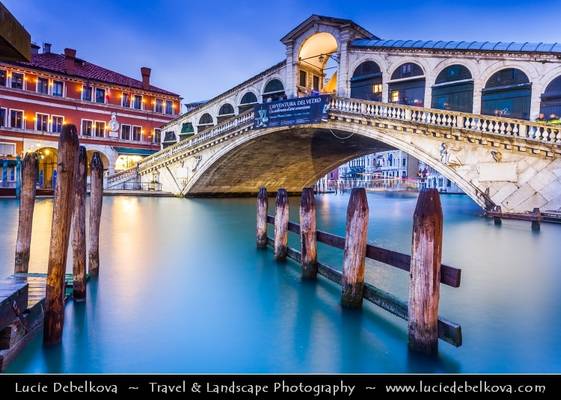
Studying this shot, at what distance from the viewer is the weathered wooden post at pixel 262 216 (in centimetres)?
705

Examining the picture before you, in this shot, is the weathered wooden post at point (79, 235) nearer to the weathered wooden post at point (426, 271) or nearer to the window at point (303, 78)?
the weathered wooden post at point (426, 271)

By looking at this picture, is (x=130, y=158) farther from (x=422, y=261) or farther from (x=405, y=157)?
(x=405, y=157)

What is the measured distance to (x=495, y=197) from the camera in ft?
43.1

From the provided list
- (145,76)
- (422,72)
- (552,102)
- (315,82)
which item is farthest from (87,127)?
(552,102)

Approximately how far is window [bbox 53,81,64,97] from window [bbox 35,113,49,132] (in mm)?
1597

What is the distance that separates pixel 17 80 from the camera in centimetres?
2431

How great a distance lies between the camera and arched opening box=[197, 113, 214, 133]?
26.4 m

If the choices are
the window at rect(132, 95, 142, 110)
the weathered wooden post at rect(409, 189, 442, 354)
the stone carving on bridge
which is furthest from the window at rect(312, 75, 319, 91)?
the weathered wooden post at rect(409, 189, 442, 354)

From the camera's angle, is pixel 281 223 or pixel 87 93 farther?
pixel 87 93

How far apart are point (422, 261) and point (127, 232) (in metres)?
8.46

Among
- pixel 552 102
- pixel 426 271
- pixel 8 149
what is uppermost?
pixel 552 102

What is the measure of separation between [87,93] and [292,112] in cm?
1710

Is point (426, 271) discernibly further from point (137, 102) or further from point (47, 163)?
point (137, 102)
